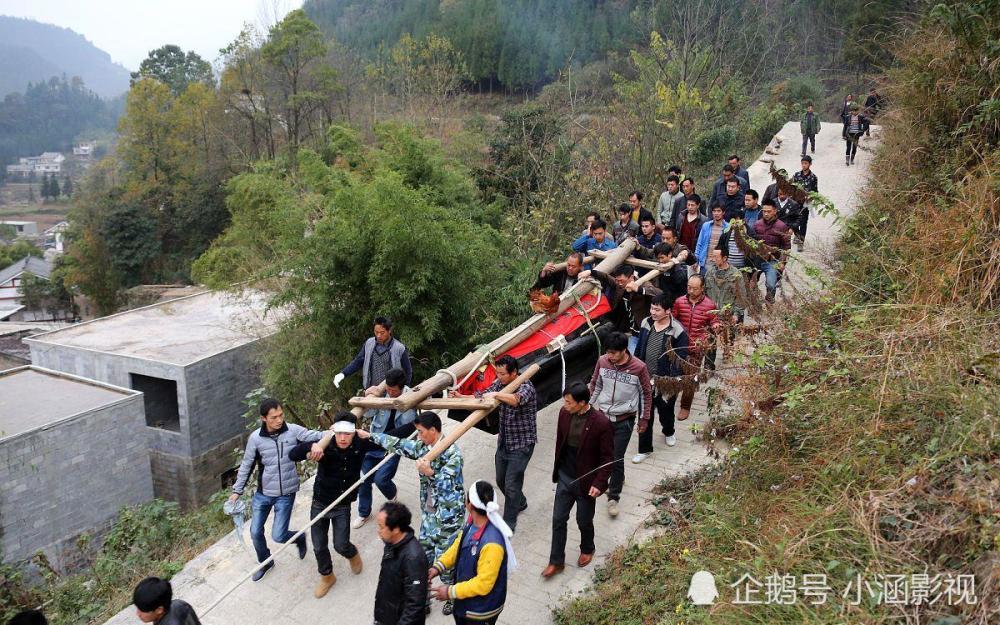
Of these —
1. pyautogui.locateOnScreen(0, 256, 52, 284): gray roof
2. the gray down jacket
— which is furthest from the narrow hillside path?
pyautogui.locateOnScreen(0, 256, 52, 284): gray roof


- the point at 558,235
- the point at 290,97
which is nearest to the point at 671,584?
the point at 558,235

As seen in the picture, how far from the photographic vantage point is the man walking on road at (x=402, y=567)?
396 centimetres

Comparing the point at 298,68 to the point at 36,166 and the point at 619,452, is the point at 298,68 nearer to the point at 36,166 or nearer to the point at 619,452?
the point at 619,452

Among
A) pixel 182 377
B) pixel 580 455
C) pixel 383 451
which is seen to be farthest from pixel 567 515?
pixel 182 377

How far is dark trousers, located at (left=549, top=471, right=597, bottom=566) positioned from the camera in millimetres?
5008

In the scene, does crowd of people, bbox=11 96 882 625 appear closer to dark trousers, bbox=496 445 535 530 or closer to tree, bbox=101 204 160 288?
dark trousers, bbox=496 445 535 530

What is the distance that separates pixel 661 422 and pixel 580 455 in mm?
2239

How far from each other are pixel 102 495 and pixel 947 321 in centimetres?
1359

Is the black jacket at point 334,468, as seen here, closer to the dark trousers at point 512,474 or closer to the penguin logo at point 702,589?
the dark trousers at point 512,474

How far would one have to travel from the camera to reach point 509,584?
17.6 feet

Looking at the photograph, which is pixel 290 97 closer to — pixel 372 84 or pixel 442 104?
pixel 372 84

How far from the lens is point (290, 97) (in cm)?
3209

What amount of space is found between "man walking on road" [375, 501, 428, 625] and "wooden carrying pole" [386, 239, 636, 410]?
1.36 meters

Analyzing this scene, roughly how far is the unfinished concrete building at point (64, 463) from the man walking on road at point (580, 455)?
375 inches
